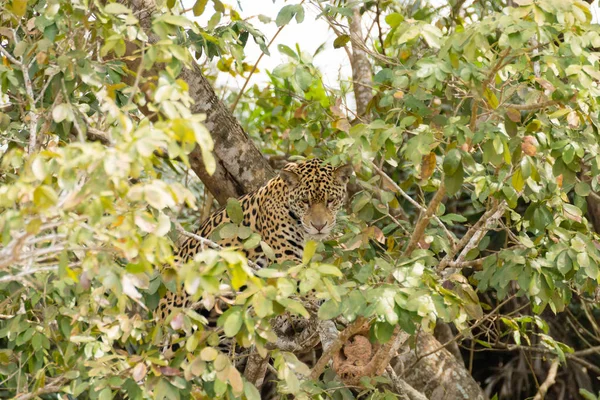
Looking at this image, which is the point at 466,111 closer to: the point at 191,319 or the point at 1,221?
the point at 191,319

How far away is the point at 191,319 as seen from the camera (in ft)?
11.5

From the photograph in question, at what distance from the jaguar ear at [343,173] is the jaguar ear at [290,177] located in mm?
263

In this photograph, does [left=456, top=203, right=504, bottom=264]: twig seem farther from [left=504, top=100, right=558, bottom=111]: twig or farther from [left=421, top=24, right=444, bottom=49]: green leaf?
[left=421, top=24, right=444, bottom=49]: green leaf

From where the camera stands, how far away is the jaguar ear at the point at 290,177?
5637 millimetres

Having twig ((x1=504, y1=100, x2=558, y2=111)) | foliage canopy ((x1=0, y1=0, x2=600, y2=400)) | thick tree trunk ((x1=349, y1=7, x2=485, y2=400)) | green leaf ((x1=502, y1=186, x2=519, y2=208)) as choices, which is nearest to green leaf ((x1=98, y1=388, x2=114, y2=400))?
foliage canopy ((x1=0, y1=0, x2=600, y2=400))

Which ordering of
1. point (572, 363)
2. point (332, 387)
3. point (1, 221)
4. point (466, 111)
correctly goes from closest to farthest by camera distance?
1. point (1, 221)
2. point (332, 387)
3. point (466, 111)
4. point (572, 363)

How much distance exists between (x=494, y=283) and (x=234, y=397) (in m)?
1.46

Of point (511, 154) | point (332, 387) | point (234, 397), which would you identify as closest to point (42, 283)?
point (234, 397)

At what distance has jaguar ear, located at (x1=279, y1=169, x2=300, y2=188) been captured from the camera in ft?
18.5

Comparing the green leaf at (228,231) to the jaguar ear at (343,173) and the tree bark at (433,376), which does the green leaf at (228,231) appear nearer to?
the jaguar ear at (343,173)

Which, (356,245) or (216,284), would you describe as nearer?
(216,284)

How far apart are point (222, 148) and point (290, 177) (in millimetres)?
453

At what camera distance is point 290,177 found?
567 cm

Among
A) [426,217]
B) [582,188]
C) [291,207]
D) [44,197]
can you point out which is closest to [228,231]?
[426,217]
